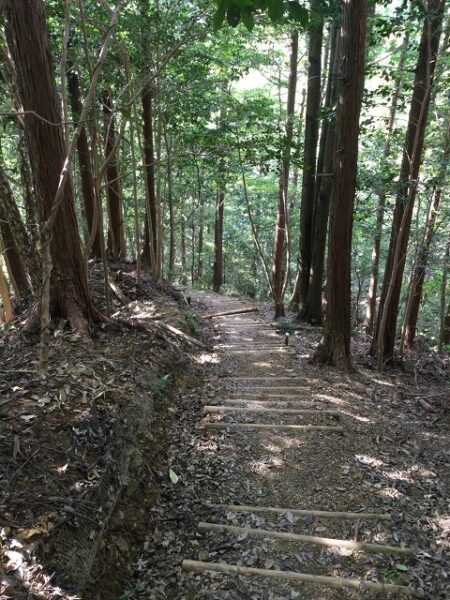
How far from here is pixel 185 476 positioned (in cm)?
411

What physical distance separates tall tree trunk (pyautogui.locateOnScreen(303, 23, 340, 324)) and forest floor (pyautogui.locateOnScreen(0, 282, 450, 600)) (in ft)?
13.7

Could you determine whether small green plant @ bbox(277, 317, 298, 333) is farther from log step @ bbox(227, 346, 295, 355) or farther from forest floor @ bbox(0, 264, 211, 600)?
forest floor @ bbox(0, 264, 211, 600)

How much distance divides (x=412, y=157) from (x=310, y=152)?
11.8ft

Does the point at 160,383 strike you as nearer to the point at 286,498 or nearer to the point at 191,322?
the point at 286,498

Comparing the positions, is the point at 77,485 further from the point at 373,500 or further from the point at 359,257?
the point at 359,257

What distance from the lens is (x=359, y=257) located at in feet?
57.2

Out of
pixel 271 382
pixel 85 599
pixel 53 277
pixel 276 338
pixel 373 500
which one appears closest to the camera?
pixel 85 599

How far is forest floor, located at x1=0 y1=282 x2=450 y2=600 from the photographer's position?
9.02 feet

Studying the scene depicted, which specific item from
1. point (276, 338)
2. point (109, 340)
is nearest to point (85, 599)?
point (109, 340)

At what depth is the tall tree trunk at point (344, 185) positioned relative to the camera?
238 inches

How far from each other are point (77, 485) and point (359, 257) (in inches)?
646

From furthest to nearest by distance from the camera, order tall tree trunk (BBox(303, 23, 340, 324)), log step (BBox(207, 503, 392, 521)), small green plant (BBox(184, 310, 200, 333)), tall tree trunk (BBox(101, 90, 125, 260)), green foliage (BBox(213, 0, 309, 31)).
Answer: tall tree trunk (BBox(101, 90, 125, 260))
tall tree trunk (BBox(303, 23, 340, 324))
small green plant (BBox(184, 310, 200, 333))
log step (BBox(207, 503, 392, 521))
green foliage (BBox(213, 0, 309, 31))

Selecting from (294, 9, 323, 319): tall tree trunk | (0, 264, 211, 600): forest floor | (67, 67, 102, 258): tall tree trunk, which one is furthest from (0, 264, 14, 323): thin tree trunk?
(294, 9, 323, 319): tall tree trunk

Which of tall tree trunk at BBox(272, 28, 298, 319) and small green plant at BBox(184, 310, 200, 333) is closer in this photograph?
small green plant at BBox(184, 310, 200, 333)
